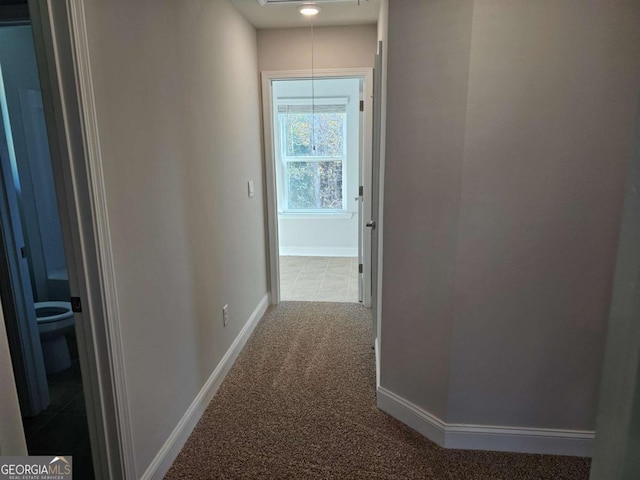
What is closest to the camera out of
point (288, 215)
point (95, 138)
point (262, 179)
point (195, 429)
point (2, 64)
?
point (95, 138)

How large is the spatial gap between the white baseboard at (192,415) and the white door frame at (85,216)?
0.72 ft

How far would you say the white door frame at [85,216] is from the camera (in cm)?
122

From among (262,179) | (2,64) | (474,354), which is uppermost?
(2,64)

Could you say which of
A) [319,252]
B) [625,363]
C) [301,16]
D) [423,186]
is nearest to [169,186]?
[423,186]

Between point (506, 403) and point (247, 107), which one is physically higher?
point (247, 107)

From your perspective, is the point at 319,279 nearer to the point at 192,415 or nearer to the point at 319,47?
the point at 319,47

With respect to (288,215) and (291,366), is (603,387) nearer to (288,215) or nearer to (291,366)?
(291,366)

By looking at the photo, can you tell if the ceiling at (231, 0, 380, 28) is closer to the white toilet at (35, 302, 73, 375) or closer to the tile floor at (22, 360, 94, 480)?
the white toilet at (35, 302, 73, 375)

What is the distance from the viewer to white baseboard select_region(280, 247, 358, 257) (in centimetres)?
574

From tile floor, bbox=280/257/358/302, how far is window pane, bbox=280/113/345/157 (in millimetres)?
1479

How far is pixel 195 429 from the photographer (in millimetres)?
2104

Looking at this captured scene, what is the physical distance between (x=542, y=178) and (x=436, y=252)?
51 centimetres

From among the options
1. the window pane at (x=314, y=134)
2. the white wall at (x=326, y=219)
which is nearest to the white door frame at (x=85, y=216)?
the white wall at (x=326, y=219)

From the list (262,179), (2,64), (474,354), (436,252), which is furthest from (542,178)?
(2,64)
